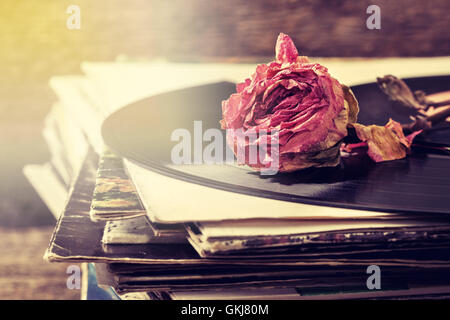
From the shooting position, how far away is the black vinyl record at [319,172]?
0.34m

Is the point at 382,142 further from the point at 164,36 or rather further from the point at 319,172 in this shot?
the point at 164,36

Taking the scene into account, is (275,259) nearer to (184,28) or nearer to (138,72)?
(138,72)

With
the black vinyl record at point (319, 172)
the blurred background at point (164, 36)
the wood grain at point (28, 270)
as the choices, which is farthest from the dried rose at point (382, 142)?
the blurred background at point (164, 36)

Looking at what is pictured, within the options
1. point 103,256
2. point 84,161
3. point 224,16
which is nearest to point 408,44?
point 224,16

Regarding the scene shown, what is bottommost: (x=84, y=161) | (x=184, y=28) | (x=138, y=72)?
(x=84, y=161)

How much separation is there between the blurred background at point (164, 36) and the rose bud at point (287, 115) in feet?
1.84

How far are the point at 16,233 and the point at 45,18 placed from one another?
59cm

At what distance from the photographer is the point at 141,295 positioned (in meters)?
0.40

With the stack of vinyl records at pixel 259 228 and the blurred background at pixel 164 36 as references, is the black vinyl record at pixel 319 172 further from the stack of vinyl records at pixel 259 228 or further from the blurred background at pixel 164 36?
the blurred background at pixel 164 36

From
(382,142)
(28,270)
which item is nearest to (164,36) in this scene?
(28,270)

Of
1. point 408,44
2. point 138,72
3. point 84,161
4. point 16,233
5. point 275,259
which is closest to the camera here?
point 275,259

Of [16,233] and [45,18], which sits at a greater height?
[45,18]

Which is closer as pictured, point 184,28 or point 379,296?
point 379,296

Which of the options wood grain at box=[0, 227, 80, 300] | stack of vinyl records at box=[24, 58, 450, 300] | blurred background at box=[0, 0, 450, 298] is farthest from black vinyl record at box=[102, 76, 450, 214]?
blurred background at box=[0, 0, 450, 298]
